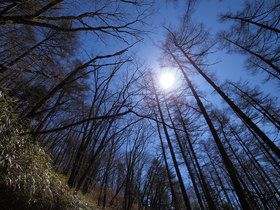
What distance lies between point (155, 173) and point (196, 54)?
1233 centimetres

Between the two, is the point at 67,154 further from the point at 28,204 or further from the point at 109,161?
the point at 28,204

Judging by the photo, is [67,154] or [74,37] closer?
[74,37]

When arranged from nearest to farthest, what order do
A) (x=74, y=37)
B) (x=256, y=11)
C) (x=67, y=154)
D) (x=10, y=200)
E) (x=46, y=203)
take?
1. (x=10, y=200)
2. (x=46, y=203)
3. (x=74, y=37)
4. (x=256, y=11)
5. (x=67, y=154)

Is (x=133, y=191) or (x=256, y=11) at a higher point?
(x=256, y=11)

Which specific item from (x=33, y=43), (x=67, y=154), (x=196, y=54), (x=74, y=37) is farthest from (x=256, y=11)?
(x=67, y=154)

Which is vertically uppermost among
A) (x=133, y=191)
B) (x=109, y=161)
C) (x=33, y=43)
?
(x=33, y=43)

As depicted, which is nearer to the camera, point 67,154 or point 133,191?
point 133,191

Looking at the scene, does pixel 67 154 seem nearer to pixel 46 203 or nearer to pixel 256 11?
pixel 46 203

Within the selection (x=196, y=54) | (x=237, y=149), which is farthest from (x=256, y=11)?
(x=237, y=149)

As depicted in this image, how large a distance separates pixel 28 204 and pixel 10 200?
26 cm

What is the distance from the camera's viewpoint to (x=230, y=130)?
12172mm

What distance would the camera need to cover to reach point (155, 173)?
1209 centimetres

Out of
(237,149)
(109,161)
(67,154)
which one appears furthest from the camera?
(67,154)

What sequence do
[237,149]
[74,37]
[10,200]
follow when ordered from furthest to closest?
[237,149] < [74,37] < [10,200]
